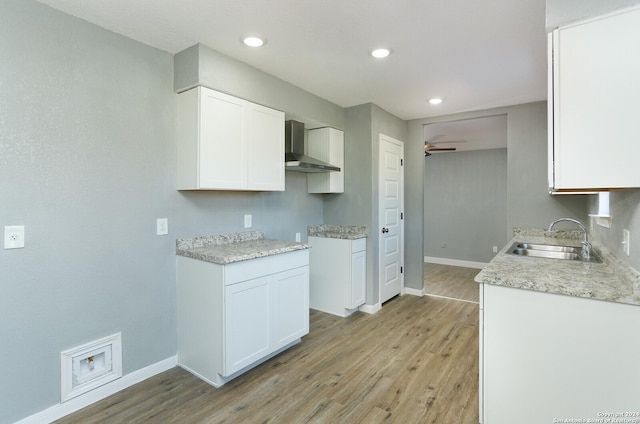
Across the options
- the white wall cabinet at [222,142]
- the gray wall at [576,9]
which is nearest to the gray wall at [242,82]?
the white wall cabinet at [222,142]

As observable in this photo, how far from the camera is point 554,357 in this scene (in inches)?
58.9

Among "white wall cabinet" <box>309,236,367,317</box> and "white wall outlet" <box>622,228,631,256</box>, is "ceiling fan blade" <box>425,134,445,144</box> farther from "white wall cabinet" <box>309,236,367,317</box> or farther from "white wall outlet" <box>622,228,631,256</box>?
"white wall outlet" <box>622,228,631,256</box>

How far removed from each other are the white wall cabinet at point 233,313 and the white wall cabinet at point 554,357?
1.51 meters

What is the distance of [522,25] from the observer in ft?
6.73

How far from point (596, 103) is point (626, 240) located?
0.77 m

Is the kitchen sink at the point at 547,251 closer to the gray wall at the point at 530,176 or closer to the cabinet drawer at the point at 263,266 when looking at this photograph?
the gray wall at the point at 530,176

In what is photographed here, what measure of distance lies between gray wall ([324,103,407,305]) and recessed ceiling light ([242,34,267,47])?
172 centimetres

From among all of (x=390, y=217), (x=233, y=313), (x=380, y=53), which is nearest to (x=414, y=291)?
(x=390, y=217)

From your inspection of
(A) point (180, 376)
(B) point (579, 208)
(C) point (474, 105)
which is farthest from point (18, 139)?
(B) point (579, 208)

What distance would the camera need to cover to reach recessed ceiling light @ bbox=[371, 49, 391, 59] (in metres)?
2.41

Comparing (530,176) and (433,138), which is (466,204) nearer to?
(433,138)

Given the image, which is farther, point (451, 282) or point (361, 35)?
point (451, 282)

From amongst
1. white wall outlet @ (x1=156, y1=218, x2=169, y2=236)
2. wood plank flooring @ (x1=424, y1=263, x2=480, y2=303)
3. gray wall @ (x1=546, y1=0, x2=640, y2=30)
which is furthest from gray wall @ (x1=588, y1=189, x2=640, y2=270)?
white wall outlet @ (x1=156, y1=218, x2=169, y2=236)

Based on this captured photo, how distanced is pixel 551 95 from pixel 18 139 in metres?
2.74
